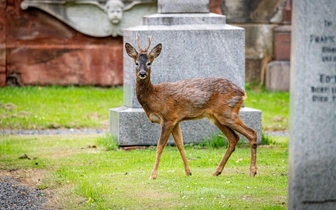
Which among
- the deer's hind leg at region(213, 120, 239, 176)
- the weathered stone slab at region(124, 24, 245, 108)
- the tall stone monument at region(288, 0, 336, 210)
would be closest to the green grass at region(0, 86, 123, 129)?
the weathered stone slab at region(124, 24, 245, 108)

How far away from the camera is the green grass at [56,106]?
16.2 m

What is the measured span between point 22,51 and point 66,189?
9782 millimetres

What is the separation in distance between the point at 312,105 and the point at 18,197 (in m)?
3.80

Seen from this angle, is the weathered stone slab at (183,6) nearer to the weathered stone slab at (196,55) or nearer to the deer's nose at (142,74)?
the weathered stone slab at (196,55)

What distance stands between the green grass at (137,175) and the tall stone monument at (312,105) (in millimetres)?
1368

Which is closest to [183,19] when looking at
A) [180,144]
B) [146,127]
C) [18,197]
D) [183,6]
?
[183,6]

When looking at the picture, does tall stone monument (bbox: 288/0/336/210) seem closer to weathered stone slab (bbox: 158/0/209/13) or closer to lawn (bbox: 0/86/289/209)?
lawn (bbox: 0/86/289/209)

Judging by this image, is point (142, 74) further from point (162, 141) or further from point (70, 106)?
point (70, 106)

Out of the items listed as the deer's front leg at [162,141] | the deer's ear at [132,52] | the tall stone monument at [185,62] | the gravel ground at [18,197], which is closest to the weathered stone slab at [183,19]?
the tall stone monument at [185,62]

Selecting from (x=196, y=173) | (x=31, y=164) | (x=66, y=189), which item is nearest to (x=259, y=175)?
(x=196, y=173)

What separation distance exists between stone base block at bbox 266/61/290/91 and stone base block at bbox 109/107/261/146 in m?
6.94

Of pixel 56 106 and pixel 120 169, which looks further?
pixel 56 106

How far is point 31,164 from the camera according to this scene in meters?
12.2

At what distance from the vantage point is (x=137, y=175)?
11.1 meters
